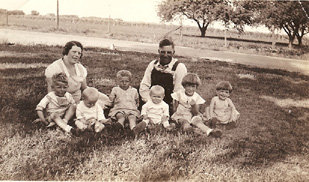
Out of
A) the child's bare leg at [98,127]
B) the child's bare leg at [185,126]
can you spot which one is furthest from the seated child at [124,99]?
the child's bare leg at [185,126]

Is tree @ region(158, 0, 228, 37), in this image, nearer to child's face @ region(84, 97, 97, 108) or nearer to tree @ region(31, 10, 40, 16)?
child's face @ region(84, 97, 97, 108)

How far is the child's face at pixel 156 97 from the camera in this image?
298 cm

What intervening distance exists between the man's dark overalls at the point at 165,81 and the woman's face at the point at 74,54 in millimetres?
797

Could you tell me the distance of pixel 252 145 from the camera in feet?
9.32

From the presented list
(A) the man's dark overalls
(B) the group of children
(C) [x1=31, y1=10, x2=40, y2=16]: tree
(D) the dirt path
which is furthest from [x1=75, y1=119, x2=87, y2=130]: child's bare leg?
(C) [x1=31, y1=10, x2=40, y2=16]: tree

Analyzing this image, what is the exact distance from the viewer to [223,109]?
3.14 m

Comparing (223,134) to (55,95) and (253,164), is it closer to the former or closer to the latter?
(253,164)

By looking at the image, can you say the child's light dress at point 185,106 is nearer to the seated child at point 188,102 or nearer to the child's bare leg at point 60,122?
the seated child at point 188,102

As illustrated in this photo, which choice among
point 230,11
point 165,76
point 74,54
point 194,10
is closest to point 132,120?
point 165,76

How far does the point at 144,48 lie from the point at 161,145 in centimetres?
186

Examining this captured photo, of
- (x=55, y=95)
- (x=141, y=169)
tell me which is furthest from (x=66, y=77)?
(x=141, y=169)

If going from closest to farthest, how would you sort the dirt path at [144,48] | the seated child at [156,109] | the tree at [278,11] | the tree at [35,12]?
the seated child at [156,109]
the tree at [278,11]
the tree at [35,12]
the dirt path at [144,48]

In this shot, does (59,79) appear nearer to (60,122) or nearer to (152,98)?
(60,122)

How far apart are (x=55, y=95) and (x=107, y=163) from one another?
34.2 inches
